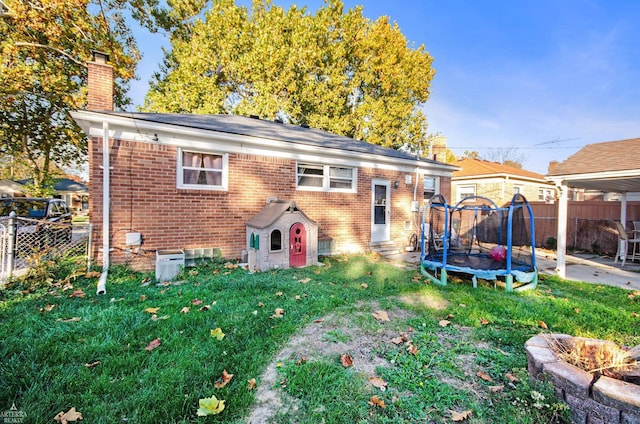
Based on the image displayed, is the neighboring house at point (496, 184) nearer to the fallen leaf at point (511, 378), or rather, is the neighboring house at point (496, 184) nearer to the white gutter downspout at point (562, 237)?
the white gutter downspout at point (562, 237)

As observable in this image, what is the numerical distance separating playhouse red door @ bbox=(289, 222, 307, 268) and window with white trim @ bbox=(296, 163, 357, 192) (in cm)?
196

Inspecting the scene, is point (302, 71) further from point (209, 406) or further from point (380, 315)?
point (209, 406)

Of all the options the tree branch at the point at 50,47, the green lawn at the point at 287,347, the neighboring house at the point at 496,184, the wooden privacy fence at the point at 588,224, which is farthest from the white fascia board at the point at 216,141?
the neighboring house at the point at 496,184

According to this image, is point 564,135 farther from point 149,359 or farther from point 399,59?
point 149,359

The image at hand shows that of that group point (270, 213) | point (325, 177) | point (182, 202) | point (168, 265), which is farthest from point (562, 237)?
point (182, 202)

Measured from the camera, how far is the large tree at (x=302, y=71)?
16547 mm

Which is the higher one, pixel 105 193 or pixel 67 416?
pixel 105 193

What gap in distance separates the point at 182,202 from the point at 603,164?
997cm

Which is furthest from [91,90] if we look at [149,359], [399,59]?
[399,59]

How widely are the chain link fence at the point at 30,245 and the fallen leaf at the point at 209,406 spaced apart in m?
5.37

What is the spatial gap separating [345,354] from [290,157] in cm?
636

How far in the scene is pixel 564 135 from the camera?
20641 mm

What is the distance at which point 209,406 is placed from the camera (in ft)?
7.00

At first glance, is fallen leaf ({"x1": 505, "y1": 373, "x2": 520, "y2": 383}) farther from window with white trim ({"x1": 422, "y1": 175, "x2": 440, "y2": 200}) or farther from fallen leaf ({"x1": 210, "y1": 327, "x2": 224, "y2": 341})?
window with white trim ({"x1": 422, "y1": 175, "x2": 440, "y2": 200})
